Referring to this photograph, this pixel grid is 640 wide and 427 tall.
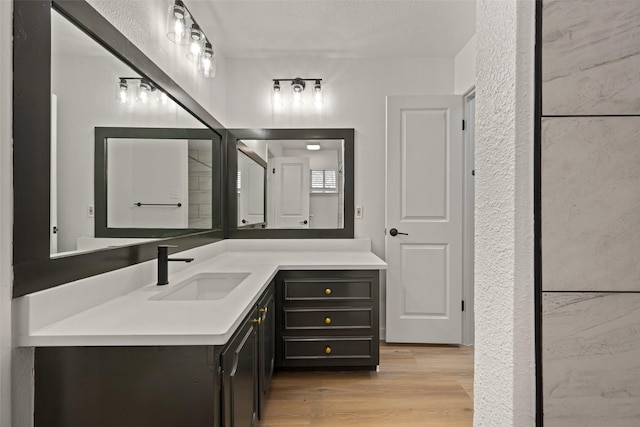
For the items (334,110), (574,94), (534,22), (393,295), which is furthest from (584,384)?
(334,110)

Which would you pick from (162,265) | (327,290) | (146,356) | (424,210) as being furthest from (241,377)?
(424,210)

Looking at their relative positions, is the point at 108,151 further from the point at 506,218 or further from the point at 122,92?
the point at 506,218

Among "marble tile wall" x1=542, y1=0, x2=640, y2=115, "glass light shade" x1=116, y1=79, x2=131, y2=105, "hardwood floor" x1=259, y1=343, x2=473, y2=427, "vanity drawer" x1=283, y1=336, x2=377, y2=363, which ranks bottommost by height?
"hardwood floor" x1=259, y1=343, x2=473, y2=427

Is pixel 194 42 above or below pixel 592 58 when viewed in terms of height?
above

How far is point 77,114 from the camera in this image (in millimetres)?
1274

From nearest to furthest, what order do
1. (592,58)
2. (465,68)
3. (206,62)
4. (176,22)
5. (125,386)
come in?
(592,58)
(125,386)
(176,22)
(206,62)
(465,68)

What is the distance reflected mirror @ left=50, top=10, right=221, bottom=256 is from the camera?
1185mm

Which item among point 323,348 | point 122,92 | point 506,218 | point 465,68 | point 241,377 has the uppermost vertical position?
point 465,68

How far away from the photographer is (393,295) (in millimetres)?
3125

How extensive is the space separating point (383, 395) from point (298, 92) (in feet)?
8.00

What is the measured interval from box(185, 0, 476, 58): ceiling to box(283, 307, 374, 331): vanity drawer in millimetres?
2053

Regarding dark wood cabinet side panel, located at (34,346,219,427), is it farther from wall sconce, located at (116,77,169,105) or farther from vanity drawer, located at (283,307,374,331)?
vanity drawer, located at (283,307,374,331)

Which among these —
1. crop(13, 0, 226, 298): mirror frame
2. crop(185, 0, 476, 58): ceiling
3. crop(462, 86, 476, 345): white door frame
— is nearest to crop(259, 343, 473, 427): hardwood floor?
crop(462, 86, 476, 345): white door frame

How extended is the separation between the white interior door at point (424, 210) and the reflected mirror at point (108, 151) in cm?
174
